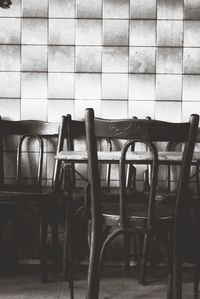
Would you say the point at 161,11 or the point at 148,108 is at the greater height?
the point at 161,11

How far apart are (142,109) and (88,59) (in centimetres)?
56

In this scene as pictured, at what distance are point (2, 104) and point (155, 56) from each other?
1.21 meters

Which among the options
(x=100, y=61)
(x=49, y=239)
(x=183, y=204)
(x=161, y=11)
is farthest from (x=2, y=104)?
(x=183, y=204)

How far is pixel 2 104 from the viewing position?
3.47m

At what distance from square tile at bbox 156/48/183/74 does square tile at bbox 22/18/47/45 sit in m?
0.87

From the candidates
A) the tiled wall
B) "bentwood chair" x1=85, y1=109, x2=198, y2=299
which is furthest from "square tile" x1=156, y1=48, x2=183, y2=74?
"bentwood chair" x1=85, y1=109, x2=198, y2=299

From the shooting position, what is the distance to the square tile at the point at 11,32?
136 inches

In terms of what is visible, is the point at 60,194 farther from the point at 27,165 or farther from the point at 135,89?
the point at 135,89

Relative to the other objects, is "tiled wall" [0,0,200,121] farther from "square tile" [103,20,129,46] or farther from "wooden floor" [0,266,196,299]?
"wooden floor" [0,266,196,299]

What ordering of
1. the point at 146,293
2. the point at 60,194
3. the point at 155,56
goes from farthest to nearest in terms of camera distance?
the point at 155,56 < the point at 60,194 < the point at 146,293

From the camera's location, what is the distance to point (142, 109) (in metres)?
3.45

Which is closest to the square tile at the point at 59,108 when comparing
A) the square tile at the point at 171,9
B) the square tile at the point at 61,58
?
the square tile at the point at 61,58

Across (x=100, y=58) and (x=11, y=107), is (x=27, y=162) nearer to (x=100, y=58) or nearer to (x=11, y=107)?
(x=11, y=107)

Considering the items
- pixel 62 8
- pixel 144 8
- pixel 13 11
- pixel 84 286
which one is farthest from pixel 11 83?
pixel 84 286
